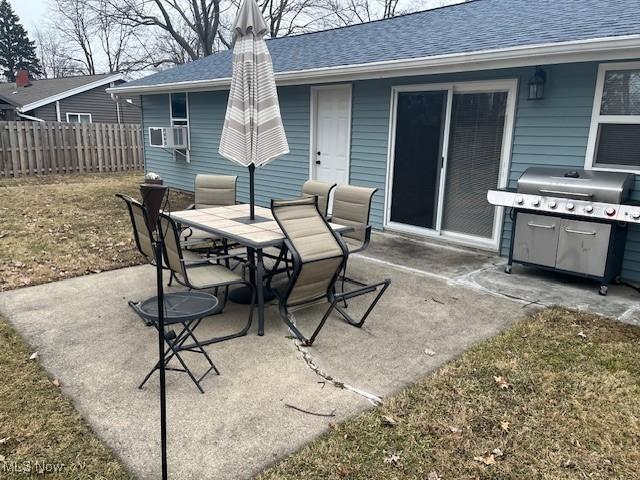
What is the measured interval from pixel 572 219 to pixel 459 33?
11.0 feet

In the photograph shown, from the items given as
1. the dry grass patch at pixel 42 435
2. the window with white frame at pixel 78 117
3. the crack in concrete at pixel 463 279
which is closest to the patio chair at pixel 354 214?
the crack in concrete at pixel 463 279

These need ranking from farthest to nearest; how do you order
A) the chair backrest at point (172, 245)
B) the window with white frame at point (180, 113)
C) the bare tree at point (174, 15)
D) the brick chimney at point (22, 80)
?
the brick chimney at point (22, 80) < the bare tree at point (174, 15) < the window with white frame at point (180, 113) < the chair backrest at point (172, 245)

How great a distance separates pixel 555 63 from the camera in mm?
4848

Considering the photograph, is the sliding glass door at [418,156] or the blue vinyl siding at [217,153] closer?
the sliding glass door at [418,156]

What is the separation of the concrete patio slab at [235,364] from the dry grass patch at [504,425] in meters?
0.17

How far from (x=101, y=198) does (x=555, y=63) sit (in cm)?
868

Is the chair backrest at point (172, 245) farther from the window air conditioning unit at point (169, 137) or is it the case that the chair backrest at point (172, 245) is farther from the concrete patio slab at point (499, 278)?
the window air conditioning unit at point (169, 137)

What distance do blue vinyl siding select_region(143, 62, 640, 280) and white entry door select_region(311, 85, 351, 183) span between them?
177 mm

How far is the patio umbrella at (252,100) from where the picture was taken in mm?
3922

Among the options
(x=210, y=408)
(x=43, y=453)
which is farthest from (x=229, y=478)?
(x=43, y=453)

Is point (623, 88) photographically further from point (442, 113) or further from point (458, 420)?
point (458, 420)

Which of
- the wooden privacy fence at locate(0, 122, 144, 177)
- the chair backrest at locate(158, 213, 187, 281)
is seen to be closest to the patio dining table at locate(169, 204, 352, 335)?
the chair backrest at locate(158, 213, 187, 281)

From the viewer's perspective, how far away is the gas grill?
4.38 meters

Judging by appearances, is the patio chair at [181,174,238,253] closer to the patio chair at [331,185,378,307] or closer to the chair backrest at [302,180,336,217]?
the chair backrest at [302,180,336,217]
